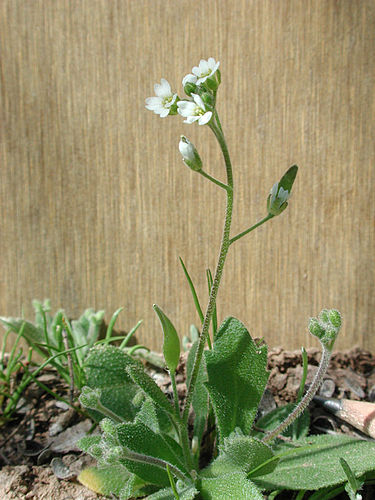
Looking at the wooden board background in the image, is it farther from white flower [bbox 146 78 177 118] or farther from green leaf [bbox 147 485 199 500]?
green leaf [bbox 147 485 199 500]

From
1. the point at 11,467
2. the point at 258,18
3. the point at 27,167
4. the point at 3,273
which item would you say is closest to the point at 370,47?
the point at 258,18

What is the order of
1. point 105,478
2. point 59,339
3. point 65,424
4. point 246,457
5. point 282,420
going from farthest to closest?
point 59,339
point 65,424
point 282,420
point 105,478
point 246,457

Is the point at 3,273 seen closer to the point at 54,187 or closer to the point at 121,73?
the point at 54,187

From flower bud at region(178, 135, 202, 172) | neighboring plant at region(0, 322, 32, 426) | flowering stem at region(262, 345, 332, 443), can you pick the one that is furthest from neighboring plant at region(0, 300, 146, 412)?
flower bud at region(178, 135, 202, 172)

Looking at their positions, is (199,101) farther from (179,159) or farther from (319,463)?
(319,463)

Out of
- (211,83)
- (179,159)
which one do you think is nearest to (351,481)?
(211,83)

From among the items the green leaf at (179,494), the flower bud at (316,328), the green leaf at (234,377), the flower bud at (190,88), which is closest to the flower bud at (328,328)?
the flower bud at (316,328)

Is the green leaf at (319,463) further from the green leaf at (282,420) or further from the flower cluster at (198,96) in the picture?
the flower cluster at (198,96)
